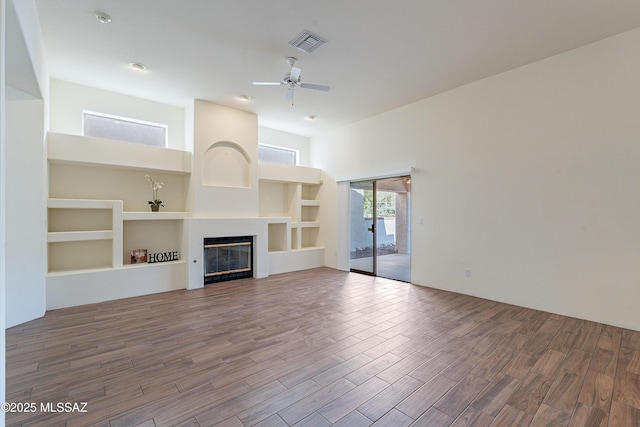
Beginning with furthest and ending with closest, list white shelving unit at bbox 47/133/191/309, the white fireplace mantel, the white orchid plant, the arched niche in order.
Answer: the arched niche → the white orchid plant → the white fireplace mantel → white shelving unit at bbox 47/133/191/309

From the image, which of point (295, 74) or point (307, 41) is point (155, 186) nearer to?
point (295, 74)

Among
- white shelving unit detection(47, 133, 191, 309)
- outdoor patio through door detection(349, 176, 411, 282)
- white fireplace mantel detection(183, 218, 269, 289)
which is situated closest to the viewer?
white shelving unit detection(47, 133, 191, 309)

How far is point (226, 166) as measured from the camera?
5.83m

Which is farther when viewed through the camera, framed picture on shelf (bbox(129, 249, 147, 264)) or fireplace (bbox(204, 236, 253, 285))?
fireplace (bbox(204, 236, 253, 285))

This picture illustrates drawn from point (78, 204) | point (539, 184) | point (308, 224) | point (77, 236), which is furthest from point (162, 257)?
point (539, 184)

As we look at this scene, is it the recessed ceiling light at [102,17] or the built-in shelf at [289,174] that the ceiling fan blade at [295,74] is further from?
the built-in shelf at [289,174]

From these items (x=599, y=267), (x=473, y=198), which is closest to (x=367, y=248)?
(x=473, y=198)

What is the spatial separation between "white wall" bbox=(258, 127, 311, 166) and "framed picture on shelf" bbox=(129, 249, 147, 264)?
3604 millimetres

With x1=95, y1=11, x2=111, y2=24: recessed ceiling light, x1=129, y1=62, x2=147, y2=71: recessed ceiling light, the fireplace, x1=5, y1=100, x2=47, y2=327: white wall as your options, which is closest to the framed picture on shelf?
the fireplace

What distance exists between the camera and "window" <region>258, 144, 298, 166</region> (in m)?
7.11

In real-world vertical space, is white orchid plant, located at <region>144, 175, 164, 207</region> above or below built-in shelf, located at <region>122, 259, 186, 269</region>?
above

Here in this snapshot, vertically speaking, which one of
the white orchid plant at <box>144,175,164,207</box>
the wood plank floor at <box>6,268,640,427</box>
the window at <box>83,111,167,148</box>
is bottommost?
the wood plank floor at <box>6,268,640,427</box>

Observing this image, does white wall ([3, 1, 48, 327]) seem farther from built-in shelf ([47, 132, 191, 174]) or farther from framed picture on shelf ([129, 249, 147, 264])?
framed picture on shelf ([129, 249, 147, 264])

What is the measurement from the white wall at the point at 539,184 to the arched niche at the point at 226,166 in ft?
11.2
